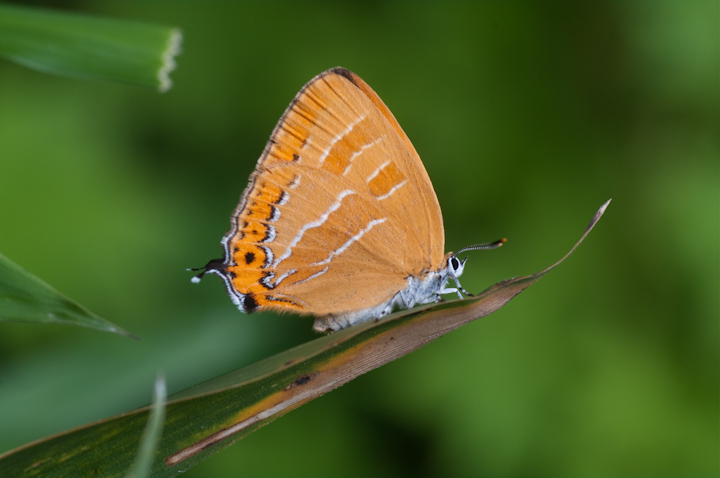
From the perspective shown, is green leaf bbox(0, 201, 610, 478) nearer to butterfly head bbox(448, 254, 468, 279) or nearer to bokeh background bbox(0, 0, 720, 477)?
butterfly head bbox(448, 254, 468, 279)

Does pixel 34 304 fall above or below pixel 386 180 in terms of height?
below

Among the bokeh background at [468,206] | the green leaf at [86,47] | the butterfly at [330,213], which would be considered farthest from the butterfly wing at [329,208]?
the green leaf at [86,47]

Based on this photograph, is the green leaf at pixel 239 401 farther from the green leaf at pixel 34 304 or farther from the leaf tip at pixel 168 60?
the leaf tip at pixel 168 60

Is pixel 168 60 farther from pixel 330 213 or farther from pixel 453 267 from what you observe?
pixel 453 267

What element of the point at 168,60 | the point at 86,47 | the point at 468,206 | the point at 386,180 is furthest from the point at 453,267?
the point at 86,47

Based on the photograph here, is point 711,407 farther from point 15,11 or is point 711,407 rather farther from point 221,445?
point 15,11

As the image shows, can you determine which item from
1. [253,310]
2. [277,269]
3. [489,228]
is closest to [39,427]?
[253,310]
